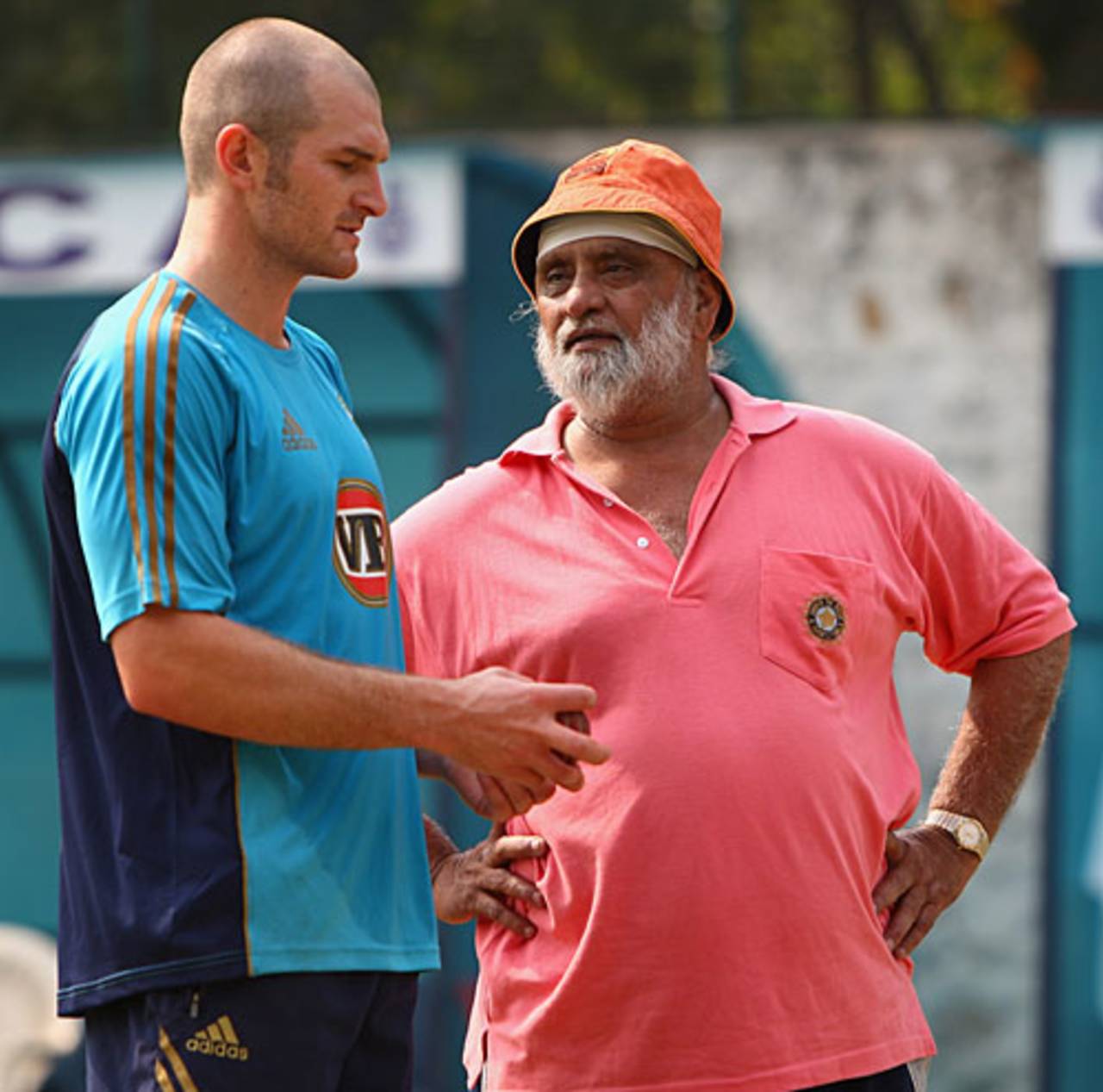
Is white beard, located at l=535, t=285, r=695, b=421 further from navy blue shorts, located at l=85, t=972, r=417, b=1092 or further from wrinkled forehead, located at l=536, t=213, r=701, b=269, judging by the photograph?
navy blue shorts, located at l=85, t=972, r=417, b=1092

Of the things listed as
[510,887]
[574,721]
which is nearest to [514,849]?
[510,887]

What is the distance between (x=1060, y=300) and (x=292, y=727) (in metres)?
5.11

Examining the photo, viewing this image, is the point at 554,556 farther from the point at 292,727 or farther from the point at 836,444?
the point at 292,727

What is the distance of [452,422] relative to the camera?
7.40 meters

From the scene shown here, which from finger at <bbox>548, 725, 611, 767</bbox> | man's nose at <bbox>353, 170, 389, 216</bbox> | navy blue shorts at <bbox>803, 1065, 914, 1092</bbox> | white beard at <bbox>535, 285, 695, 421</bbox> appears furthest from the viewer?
white beard at <bbox>535, 285, 695, 421</bbox>

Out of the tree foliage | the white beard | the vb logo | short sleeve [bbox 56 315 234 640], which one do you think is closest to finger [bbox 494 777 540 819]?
the vb logo

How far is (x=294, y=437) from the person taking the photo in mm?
2777

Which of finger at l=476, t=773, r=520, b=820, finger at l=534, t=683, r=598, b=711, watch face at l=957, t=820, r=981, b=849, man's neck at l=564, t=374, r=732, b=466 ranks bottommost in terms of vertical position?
watch face at l=957, t=820, r=981, b=849

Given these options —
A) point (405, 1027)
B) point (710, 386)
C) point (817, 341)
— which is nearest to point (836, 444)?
point (710, 386)

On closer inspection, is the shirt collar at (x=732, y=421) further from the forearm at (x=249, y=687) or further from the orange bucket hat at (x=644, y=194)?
the forearm at (x=249, y=687)

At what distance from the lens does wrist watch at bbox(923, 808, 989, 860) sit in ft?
12.0

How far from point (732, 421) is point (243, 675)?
1.27 meters

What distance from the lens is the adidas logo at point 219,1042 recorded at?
268 centimetres

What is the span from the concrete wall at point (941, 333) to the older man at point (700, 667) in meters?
3.59
